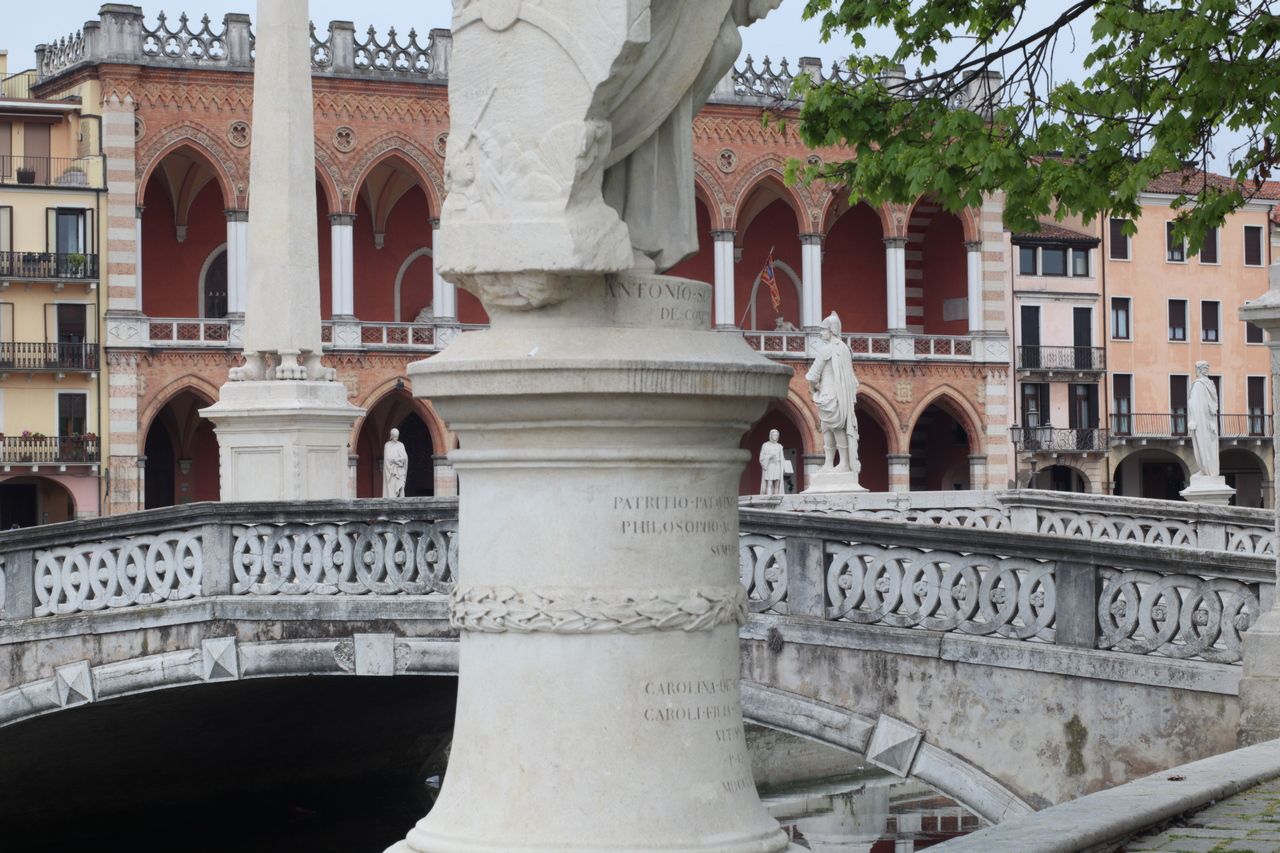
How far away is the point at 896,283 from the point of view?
5431cm

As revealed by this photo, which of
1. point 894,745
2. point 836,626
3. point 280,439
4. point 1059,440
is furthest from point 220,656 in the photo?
point 1059,440

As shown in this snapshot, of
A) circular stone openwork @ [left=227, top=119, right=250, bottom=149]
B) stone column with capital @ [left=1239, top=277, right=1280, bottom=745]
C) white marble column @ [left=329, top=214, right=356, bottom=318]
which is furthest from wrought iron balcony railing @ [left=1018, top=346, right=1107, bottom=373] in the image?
stone column with capital @ [left=1239, top=277, right=1280, bottom=745]

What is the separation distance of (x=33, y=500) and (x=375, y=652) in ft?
118

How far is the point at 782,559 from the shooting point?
13.4 meters

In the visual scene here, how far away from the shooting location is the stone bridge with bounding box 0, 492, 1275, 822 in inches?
442

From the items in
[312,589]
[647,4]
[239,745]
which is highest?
[647,4]

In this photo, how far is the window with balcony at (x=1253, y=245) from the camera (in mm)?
62344

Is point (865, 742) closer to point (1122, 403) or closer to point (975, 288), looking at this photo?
point (975, 288)

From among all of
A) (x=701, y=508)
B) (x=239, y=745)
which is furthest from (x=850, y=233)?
(x=701, y=508)

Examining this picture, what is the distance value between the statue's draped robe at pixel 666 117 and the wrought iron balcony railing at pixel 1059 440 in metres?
51.8

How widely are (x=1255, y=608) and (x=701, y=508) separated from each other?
673cm

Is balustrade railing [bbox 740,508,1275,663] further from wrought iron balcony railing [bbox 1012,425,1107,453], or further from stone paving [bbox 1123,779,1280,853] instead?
wrought iron balcony railing [bbox 1012,425,1107,453]

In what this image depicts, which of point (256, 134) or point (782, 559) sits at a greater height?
point (256, 134)

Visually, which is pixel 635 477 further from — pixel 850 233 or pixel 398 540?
pixel 850 233
